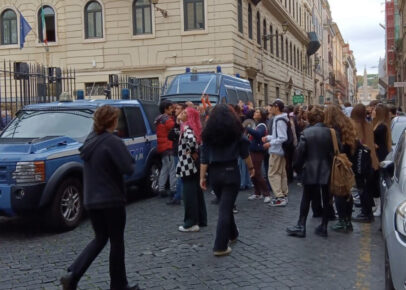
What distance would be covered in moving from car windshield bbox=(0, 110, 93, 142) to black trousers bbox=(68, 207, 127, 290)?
3565 millimetres

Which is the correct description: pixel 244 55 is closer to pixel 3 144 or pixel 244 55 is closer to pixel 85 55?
pixel 85 55

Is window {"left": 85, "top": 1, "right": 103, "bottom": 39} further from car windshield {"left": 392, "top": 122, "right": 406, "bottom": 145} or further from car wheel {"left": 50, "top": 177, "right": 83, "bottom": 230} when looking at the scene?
car wheel {"left": 50, "top": 177, "right": 83, "bottom": 230}

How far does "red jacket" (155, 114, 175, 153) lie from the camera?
30.7 ft

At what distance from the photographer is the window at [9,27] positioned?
1119 inches

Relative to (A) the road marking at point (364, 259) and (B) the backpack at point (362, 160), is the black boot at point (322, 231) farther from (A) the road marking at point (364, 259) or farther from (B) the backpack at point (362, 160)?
(B) the backpack at point (362, 160)

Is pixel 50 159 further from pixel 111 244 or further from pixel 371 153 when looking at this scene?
pixel 371 153

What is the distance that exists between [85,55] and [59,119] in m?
20.0

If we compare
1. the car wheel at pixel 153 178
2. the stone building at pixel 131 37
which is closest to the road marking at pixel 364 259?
the car wheel at pixel 153 178

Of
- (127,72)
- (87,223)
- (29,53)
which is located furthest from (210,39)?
(87,223)

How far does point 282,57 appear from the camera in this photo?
134 feet

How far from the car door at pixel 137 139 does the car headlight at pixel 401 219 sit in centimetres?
585

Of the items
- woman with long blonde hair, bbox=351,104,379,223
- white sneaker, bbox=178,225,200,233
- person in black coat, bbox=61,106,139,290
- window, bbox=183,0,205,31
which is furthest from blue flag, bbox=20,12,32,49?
person in black coat, bbox=61,106,139,290

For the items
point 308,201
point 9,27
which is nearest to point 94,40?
point 9,27

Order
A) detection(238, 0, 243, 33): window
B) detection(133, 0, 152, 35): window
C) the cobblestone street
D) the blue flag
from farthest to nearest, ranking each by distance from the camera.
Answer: detection(238, 0, 243, 33): window → detection(133, 0, 152, 35): window → the blue flag → the cobblestone street
